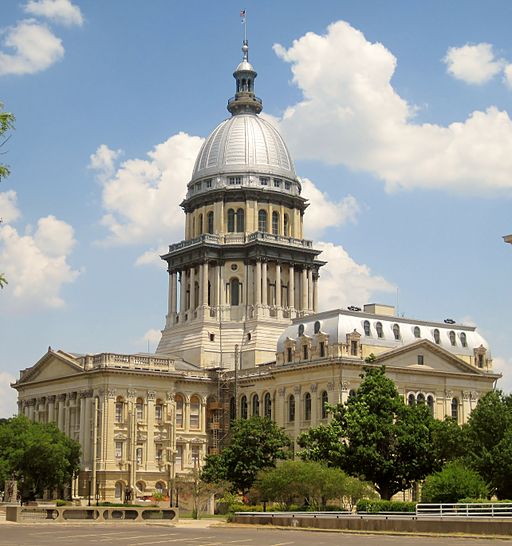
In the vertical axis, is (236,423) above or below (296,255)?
below

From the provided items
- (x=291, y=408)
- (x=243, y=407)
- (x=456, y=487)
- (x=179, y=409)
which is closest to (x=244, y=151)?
(x=243, y=407)

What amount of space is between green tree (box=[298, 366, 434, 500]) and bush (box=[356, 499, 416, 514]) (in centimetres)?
890

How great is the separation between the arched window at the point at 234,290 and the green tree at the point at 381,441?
48.7m

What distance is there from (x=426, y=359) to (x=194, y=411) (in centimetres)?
2876

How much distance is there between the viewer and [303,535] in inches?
2660

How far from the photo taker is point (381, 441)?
9506 cm

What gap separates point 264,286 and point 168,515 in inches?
2051

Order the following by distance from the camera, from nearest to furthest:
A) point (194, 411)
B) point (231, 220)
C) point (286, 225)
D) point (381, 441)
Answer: point (381, 441), point (194, 411), point (231, 220), point (286, 225)

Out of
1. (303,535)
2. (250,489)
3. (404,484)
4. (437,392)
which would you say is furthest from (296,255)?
(303,535)

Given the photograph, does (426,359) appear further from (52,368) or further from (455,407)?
(52,368)

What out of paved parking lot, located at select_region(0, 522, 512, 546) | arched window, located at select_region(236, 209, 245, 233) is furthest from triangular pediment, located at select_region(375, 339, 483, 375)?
paved parking lot, located at select_region(0, 522, 512, 546)

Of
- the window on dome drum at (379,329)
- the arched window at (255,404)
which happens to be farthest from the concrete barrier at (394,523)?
the arched window at (255,404)

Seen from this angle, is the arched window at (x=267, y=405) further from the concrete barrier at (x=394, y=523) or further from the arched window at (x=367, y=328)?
the concrete barrier at (x=394, y=523)

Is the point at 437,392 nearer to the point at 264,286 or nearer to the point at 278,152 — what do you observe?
the point at 264,286
